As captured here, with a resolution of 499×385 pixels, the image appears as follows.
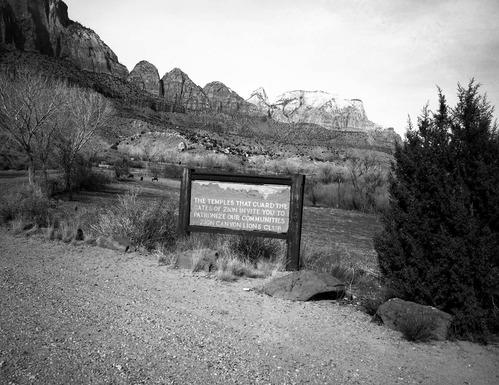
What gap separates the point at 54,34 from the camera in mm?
142750

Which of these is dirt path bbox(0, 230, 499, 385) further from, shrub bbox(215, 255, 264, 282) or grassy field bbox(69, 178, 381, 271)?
grassy field bbox(69, 178, 381, 271)

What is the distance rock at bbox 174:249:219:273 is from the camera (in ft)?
23.9

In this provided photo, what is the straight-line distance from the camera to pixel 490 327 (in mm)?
4898

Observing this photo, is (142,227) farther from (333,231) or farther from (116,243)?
(333,231)

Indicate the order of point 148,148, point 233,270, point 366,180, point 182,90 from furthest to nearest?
point 182,90 → point 148,148 → point 366,180 → point 233,270

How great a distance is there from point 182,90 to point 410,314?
174 metres

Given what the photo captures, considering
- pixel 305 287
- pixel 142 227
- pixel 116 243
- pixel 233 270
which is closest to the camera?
pixel 305 287

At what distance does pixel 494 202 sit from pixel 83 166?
71.9 ft

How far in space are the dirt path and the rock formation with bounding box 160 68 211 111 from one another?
513 ft

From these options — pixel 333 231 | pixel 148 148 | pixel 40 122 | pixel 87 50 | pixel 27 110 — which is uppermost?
pixel 87 50

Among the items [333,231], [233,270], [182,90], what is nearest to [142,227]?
[233,270]

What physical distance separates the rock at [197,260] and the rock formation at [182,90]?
507ft

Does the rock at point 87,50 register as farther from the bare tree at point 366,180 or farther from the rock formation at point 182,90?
the bare tree at point 366,180

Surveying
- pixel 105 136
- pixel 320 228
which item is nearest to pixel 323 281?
pixel 320 228
